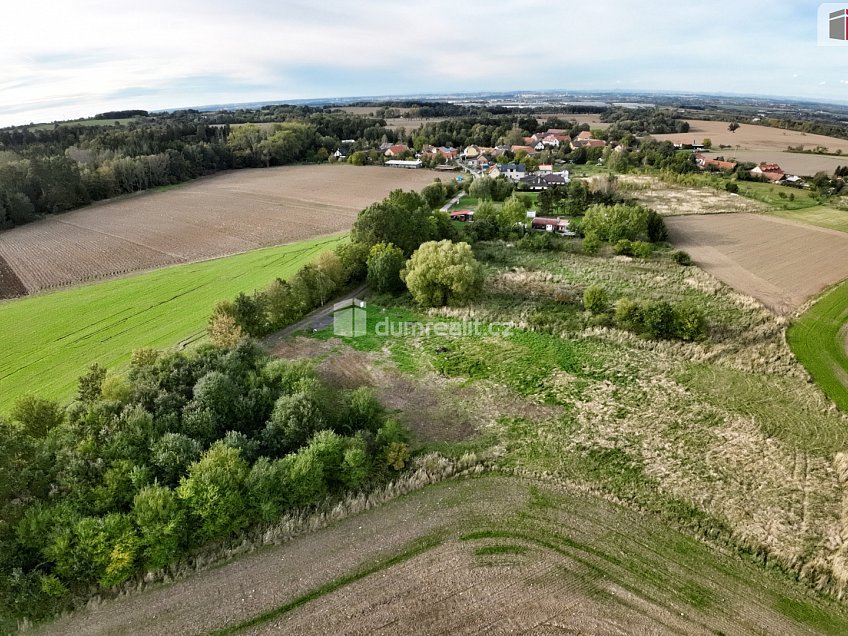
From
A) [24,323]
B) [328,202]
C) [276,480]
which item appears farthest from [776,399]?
[328,202]

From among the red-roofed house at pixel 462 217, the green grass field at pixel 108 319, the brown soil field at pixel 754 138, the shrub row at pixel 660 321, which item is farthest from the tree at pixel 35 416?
the brown soil field at pixel 754 138


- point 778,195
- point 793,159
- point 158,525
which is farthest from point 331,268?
point 793,159

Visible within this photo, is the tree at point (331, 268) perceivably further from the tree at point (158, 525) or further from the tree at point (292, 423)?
the tree at point (158, 525)

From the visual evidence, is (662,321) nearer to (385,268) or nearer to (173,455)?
(385,268)

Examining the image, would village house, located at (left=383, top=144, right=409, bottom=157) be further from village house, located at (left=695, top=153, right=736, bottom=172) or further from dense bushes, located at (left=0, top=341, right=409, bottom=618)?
dense bushes, located at (left=0, top=341, right=409, bottom=618)

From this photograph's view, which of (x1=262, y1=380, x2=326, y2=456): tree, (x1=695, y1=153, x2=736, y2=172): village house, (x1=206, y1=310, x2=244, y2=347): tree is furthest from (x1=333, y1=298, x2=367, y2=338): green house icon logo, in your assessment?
(x1=695, y1=153, x2=736, y2=172): village house

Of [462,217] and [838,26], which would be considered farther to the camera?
[462,217]
